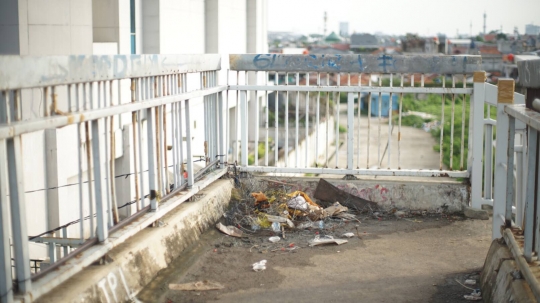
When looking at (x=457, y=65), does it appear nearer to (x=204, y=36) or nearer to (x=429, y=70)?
(x=429, y=70)

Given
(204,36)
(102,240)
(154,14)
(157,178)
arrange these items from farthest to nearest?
(204,36), (154,14), (157,178), (102,240)

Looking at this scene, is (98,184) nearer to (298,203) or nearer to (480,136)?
(298,203)

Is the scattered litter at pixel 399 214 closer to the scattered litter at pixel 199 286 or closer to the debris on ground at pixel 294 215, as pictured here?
the debris on ground at pixel 294 215

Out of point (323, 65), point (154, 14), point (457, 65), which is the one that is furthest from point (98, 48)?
point (457, 65)

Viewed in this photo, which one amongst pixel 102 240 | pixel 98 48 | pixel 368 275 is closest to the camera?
pixel 102 240

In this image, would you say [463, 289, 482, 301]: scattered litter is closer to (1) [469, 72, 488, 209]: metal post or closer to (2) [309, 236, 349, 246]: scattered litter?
(2) [309, 236, 349, 246]: scattered litter

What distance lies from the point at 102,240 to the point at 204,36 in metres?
21.1

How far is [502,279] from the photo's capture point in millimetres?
4953

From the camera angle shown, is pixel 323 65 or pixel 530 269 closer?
pixel 530 269

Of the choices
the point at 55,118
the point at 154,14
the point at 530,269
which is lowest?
the point at 530,269

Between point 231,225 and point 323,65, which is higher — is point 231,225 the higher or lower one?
the lower one

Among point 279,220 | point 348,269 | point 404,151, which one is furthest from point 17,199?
point 404,151

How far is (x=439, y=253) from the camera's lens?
670cm

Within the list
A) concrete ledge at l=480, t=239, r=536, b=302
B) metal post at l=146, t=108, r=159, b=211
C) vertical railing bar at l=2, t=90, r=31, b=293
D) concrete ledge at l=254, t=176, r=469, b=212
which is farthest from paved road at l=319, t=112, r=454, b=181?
vertical railing bar at l=2, t=90, r=31, b=293
